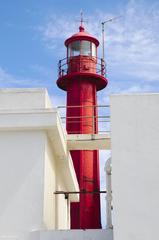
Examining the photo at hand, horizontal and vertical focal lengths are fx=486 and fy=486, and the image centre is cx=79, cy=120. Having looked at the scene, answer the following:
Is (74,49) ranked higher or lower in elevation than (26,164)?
higher

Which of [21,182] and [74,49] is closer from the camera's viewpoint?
[21,182]

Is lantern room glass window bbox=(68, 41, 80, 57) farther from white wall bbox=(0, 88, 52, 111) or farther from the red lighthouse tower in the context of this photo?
white wall bbox=(0, 88, 52, 111)

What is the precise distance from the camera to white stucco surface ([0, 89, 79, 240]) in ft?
41.3

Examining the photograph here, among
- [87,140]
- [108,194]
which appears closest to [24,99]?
[87,140]

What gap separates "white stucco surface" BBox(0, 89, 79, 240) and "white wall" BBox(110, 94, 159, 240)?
6.85 ft

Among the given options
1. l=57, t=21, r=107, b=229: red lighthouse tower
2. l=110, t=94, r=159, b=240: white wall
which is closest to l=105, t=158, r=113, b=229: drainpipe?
l=110, t=94, r=159, b=240: white wall

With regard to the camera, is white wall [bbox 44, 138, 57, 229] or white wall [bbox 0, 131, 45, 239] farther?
white wall [bbox 44, 138, 57, 229]

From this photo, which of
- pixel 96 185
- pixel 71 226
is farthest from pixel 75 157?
A: pixel 71 226

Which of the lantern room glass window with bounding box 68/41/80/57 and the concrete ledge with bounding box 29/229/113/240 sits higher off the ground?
the lantern room glass window with bounding box 68/41/80/57

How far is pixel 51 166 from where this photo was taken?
48.9 ft

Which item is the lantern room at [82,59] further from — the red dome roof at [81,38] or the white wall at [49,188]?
the white wall at [49,188]

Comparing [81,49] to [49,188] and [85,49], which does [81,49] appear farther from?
[49,188]

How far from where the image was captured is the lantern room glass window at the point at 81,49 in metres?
24.6

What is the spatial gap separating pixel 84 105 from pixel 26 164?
1030cm
